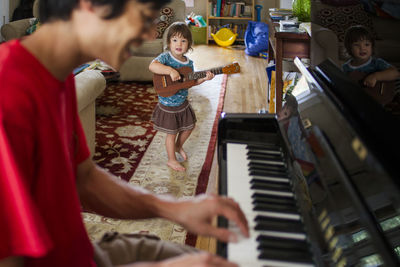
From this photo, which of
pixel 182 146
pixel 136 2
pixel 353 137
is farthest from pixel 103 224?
pixel 136 2

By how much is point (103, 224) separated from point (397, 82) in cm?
173

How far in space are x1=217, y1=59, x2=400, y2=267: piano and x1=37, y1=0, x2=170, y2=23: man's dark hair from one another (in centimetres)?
49

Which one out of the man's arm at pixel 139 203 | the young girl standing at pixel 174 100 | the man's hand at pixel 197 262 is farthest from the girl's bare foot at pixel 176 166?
the man's hand at pixel 197 262

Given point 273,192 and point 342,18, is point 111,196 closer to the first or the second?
point 273,192

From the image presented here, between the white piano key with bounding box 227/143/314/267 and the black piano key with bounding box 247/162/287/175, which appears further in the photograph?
the black piano key with bounding box 247/162/287/175

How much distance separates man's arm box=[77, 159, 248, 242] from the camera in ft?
3.10

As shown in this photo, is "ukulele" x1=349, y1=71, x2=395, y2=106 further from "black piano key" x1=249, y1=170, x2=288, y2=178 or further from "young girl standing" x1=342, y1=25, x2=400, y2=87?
"black piano key" x1=249, y1=170, x2=288, y2=178

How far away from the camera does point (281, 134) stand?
124 cm

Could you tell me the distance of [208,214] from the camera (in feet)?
3.11

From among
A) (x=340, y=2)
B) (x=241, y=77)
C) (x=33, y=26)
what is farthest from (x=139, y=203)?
(x=33, y=26)

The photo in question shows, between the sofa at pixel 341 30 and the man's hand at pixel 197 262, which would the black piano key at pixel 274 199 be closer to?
the man's hand at pixel 197 262

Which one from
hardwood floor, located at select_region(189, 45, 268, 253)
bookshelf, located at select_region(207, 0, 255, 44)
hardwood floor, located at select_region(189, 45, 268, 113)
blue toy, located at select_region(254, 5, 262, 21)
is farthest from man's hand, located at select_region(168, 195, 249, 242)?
blue toy, located at select_region(254, 5, 262, 21)

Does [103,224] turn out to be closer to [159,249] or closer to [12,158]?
[159,249]

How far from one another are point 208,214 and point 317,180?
272mm
